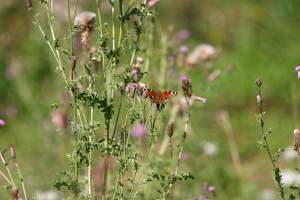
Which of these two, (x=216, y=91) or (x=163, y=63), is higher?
(x=216, y=91)

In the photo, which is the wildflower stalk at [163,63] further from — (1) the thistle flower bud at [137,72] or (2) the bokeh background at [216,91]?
(1) the thistle flower bud at [137,72]

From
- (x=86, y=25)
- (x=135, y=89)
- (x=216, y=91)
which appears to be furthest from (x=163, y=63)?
(x=216, y=91)

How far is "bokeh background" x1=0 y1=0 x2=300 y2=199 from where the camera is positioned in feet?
Answer: 15.0

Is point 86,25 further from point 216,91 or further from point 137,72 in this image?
point 216,91

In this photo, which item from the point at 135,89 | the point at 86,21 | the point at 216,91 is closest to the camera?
the point at 135,89

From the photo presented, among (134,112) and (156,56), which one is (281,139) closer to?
(156,56)

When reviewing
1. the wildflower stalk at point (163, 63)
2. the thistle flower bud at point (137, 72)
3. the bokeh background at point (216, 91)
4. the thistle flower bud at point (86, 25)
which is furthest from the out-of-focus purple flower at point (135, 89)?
the bokeh background at point (216, 91)

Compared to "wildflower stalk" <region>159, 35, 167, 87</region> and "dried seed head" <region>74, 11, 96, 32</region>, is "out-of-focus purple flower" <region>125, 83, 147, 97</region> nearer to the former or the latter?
"dried seed head" <region>74, 11, 96, 32</region>

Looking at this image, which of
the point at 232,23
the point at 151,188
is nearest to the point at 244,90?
the point at 232,23

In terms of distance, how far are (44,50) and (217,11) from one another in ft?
6.49

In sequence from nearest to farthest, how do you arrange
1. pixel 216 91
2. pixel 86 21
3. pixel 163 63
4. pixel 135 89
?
pixel 135 89, pixel 86 21, pixel 163 63, pixel 216 91

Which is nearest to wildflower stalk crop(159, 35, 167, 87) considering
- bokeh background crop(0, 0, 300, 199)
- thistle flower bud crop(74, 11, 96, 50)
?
bokeh background crop(0, 0, 300, 199)

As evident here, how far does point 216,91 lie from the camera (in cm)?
595

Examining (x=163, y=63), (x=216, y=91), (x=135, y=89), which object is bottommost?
(x=135, y=89)
